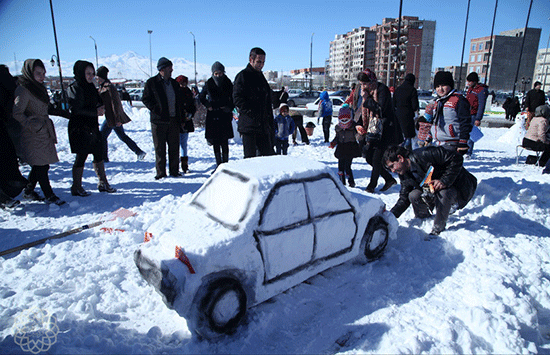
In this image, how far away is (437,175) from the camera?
4.15 meters

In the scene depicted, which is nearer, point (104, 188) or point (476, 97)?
point (104, 188)

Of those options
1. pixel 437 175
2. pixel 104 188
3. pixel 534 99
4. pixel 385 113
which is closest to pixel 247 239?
pixel 437 175

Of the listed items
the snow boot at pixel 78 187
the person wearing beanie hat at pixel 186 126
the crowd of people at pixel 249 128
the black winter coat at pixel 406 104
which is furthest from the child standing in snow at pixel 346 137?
the snow boot at pixel 78 187

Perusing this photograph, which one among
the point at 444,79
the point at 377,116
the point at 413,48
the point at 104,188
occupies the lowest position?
the point at 104,188

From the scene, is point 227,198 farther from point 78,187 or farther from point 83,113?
point 78,187

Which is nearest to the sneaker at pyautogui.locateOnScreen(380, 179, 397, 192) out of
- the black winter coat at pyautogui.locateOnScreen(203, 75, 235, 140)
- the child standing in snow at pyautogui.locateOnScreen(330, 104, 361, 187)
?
the child standing in snow at pyautogui.locateOnScreen(330, 104, 361, 187)

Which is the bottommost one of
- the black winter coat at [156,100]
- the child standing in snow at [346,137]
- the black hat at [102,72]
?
the child standing in snow at [346,137]

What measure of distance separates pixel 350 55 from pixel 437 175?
13857 cm

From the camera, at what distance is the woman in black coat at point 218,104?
6711 millimetres

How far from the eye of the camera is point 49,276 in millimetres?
3297

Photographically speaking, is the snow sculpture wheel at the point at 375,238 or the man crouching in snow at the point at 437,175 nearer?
the snow sculpture wheel at the point at 375,238

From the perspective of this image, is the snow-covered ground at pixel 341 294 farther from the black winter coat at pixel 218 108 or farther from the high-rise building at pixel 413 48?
the high-rise building at pixel 413 48

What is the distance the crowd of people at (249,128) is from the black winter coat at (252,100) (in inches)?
0.6

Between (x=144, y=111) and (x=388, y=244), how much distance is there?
17.5m
